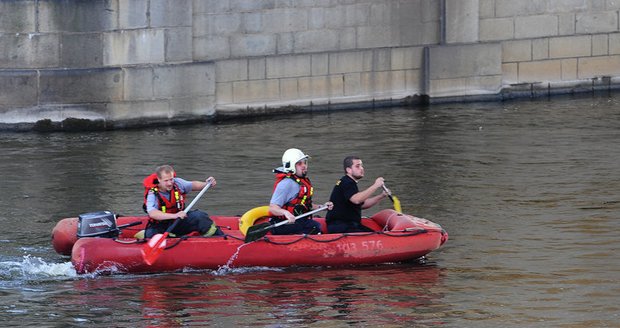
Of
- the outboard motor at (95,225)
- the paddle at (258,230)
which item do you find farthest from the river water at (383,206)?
the outboard motor at (95,225)

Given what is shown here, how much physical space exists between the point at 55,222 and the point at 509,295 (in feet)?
19.8

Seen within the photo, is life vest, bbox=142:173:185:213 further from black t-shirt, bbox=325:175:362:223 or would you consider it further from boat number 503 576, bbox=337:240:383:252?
boat number 503 576, bbox=337:240:383:252

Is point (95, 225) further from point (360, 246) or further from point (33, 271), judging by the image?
point (360, 246)

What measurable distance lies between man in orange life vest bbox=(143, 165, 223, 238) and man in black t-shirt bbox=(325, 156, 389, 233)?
1.24 m

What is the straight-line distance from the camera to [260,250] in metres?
14.3

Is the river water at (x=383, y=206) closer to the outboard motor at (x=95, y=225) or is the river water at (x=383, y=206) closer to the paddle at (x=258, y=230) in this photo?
the paddle at (x=258, y=230)

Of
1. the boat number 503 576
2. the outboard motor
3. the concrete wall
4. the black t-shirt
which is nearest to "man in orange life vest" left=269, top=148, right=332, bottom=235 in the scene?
the black t-shirt

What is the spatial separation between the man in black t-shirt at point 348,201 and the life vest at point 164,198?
1.62 meters

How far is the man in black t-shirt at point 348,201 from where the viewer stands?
578 inches

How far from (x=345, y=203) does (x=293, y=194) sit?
1.84 ft

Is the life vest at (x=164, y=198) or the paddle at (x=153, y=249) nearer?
the paddle at (x=153, y=249)

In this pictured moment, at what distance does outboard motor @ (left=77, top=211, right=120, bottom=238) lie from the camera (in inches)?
575

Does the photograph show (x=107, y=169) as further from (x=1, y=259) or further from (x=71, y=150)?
(x=1, y=259)

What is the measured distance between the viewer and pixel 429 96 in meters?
25.2
